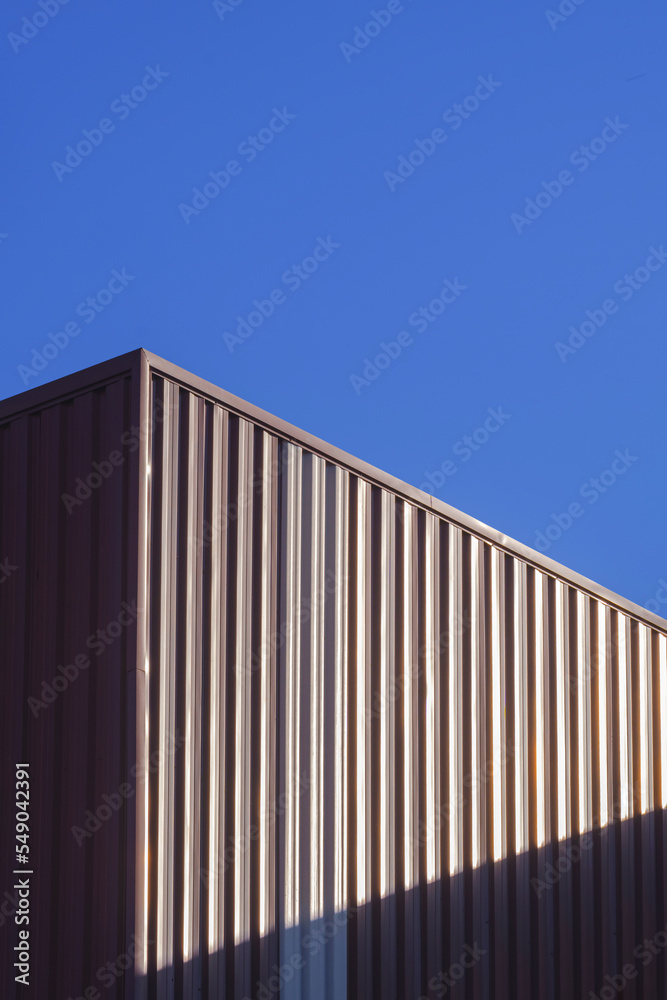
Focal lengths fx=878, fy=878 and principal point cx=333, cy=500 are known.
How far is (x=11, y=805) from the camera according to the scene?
19.4 feet

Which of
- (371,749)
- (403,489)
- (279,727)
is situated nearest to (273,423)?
(403,489)

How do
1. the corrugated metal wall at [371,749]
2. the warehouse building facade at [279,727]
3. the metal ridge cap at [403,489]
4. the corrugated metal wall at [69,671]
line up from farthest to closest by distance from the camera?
1. the metal ridge cap at [403,489]
2. the corrugated metal wall at [371,749]
3. the warehouse building facade at [279,727]
4. the corrugated metal wall at [69,671]

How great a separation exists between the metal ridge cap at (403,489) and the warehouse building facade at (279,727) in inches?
0.9

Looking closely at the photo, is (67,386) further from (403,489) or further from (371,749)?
(371,749)

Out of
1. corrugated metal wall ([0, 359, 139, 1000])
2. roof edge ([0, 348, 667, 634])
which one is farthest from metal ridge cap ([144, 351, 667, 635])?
corrugated metal wall ([0, 359, 139, 1000])

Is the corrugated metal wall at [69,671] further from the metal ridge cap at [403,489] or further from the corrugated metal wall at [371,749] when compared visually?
the metal ridge cap at [403,489]

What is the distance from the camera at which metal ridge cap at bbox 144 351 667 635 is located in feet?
20.8

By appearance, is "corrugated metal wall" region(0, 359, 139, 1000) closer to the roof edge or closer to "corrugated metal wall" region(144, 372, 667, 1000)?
the roof edge

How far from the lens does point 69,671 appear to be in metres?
5.95

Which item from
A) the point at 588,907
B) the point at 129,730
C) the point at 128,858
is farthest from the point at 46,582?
the point at 588,907

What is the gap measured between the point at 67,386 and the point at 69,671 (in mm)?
1993

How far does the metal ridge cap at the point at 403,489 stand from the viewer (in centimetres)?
634

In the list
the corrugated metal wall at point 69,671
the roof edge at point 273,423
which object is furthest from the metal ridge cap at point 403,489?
the corrugated metal wall at point 69,671

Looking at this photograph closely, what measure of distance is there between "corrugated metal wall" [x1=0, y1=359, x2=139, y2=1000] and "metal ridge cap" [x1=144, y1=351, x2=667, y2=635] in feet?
1.57
